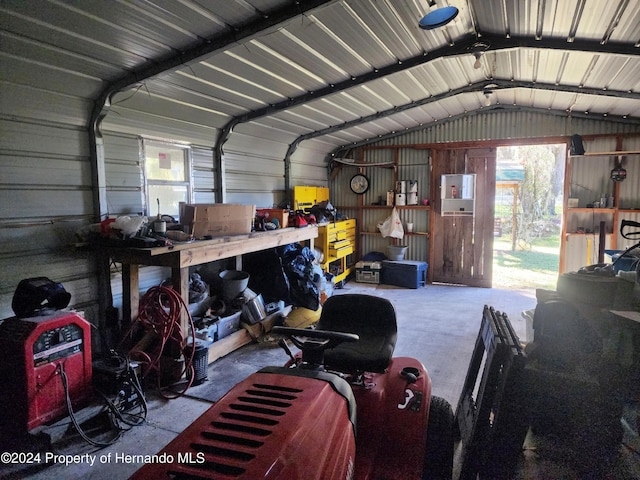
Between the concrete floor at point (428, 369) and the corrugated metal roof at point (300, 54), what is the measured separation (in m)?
2.72

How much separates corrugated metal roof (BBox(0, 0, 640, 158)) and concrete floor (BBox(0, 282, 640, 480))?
2.72 m

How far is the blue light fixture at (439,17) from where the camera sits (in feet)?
9.20

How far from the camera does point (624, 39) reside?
3479 mm

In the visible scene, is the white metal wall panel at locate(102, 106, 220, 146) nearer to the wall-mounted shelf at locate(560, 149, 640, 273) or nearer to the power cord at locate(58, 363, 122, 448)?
the power cord at locate(58, 363, 122, 448)

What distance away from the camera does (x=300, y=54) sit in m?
3.75

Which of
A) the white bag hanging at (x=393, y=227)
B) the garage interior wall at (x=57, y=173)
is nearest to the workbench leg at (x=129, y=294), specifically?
the garage interior wall at (x=57, y=173)

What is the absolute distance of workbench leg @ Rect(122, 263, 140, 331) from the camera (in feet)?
11.9

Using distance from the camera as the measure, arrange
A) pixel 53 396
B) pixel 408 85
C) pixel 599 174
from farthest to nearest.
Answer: pixel 599 174, pixel 408 85, pixel 53 396

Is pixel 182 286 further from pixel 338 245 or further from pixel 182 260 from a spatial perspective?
pixel 338 245

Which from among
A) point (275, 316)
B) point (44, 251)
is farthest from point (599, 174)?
point (44, 251)

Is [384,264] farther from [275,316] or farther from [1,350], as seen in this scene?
[1,350]

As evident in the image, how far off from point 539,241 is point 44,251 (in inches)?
528

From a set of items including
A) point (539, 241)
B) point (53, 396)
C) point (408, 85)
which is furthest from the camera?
point (539, 241)

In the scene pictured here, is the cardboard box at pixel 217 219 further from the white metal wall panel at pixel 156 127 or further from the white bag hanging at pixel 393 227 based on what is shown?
the white bag hanging at pixel 393 227
